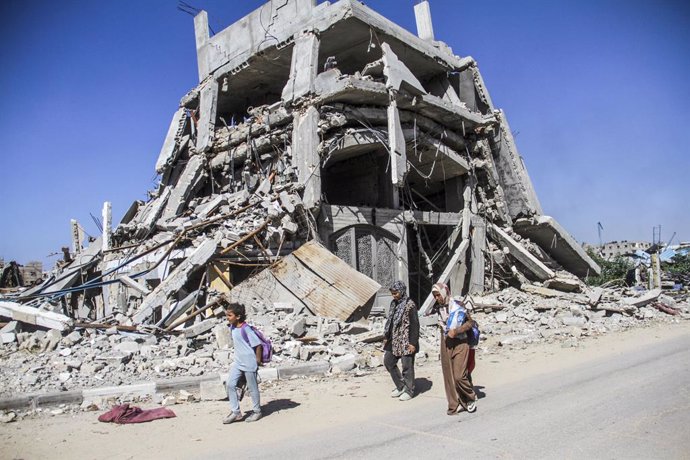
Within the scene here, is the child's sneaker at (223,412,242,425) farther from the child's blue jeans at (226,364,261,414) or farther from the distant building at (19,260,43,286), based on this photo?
the distant building at (19,260,43,286)

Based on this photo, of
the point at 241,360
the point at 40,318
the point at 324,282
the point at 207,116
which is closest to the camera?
the point at 241,360

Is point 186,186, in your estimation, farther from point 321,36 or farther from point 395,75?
point 395,75

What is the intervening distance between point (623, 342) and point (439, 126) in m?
7.66

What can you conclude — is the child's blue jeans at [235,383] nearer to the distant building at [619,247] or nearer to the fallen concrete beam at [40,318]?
the fallen concrete beam at [40,318]

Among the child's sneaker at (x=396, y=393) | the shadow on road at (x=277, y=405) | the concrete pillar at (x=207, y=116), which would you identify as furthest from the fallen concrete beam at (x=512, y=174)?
the shadow on road at (x=277, y=405)

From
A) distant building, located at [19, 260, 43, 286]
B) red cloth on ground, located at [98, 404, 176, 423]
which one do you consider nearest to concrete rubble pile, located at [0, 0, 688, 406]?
red cloth on ground, located at [98, 404, 176, 423]

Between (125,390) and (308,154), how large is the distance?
718 cm

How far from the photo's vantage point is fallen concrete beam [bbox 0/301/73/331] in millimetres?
8492

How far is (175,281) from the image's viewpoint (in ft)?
32.7

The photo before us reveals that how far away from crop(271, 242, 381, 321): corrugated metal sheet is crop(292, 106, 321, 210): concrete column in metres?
1.52

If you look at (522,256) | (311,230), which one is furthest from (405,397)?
(522,256)

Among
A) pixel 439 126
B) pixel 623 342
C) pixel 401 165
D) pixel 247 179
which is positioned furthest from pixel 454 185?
pixel 623 342

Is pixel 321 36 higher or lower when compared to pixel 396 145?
higher

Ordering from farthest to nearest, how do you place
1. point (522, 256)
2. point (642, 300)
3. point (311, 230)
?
point (522, 256) → point (642, 300) → point (311, 230)
